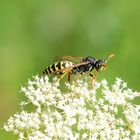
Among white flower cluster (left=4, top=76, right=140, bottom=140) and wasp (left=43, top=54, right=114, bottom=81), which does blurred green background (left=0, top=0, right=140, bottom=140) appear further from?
white flower cluster (left=4, top=76, right=140, bottom=140)

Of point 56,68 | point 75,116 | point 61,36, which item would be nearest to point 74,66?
point 56,68

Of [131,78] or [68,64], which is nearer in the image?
[68,64]

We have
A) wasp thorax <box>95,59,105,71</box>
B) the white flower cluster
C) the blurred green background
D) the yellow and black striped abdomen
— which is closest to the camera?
the white flower cluster

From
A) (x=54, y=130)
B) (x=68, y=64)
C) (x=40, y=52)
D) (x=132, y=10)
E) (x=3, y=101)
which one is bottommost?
(x=54, y=130)

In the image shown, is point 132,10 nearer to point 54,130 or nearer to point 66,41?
point 66,41

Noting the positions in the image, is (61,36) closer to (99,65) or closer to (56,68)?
(99,65)

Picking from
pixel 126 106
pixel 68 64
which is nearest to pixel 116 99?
pixel 126 106

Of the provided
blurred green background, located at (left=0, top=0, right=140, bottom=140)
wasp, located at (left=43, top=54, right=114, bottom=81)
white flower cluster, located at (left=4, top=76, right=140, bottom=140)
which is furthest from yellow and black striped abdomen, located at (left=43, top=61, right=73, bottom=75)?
blurred green background, located at (left=0, top=0, right=140, bottom=140)
